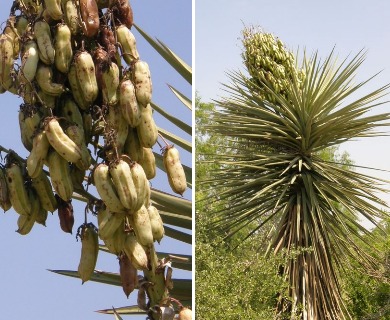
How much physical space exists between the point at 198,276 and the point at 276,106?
7.91ft

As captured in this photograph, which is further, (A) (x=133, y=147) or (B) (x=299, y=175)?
(B) (x=299, y=175)

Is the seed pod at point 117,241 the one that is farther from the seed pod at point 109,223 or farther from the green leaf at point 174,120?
the green leaf at point 174,120

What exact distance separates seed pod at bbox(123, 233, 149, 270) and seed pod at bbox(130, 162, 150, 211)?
7 centimetres

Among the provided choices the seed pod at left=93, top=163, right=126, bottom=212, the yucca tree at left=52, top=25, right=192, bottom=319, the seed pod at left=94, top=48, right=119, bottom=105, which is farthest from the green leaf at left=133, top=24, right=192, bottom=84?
the seed pod at left=93, top=163, right=126, bottom=212

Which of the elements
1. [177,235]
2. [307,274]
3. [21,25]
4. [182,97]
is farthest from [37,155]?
[307,274]

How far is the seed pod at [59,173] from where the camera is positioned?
1.40 meters

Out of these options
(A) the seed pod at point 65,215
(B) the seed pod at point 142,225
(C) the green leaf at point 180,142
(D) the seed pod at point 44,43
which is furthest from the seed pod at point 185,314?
(C) the green leaf at point 180,142

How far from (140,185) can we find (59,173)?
13cm

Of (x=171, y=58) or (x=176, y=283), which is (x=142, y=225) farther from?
(x=171, y=58)

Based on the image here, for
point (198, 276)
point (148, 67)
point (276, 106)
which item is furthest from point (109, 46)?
point (276, 106)

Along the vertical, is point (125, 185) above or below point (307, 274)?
below

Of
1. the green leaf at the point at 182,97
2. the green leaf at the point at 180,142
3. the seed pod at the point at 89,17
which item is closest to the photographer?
the seed pod at the point at 89,17

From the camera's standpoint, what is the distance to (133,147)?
145cm

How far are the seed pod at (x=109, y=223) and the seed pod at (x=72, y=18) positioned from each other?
30 cm
